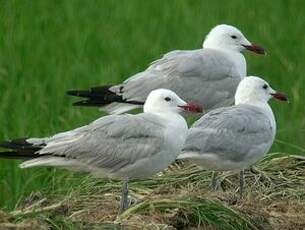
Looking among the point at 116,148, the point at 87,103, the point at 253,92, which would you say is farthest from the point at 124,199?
the point at 87,103

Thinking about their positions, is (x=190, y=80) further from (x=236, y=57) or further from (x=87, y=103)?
(x=87, y=103)

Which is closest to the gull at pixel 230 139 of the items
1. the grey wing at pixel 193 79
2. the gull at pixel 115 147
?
the gull at pixel 115 147

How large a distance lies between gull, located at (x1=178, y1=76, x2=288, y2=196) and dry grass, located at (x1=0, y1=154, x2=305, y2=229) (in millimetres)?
203

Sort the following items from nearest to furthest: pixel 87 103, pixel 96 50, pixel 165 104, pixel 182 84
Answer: pixel 165 104, pixel 87 103, pixel 182 84, pixel 96 50

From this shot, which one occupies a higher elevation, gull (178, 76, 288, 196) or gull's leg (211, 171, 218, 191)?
gull (178, 76, 288, 196)

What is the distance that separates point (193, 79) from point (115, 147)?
2153 mm

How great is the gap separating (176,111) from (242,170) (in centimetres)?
65

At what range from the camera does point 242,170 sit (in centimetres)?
816

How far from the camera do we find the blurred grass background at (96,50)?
9594 millimetres

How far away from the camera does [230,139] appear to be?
8.03 m

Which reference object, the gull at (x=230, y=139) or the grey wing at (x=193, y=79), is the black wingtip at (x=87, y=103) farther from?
the gull at (x=230, y=139)

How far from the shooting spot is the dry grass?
6875 mm

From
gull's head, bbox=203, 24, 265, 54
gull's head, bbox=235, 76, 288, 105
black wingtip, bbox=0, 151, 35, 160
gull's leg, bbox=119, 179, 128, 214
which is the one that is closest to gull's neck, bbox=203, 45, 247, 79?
gull's head, bbox=203, 24, 265, 54

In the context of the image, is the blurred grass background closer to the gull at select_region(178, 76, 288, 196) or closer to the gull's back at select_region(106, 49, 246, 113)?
the gull's back at select_region(106, 49, 246, 113)
